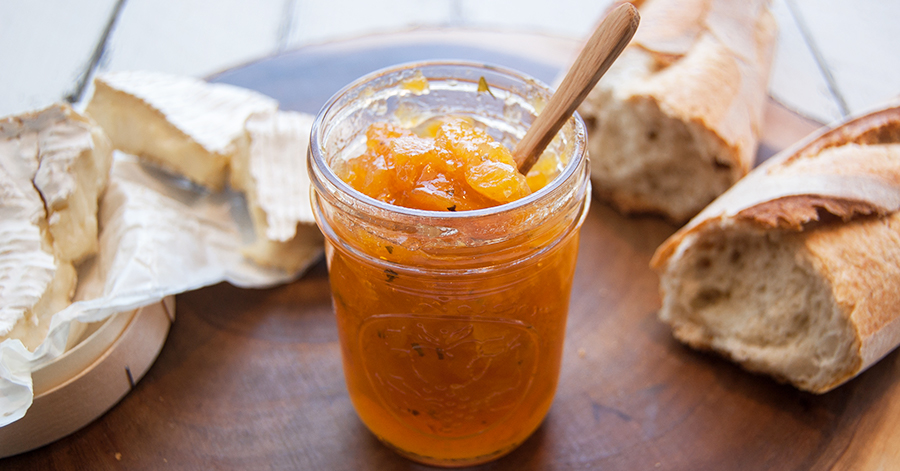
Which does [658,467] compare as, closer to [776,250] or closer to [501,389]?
[501,389]

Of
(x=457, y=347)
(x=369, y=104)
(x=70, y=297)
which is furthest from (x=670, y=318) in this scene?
(x=70, y=297)

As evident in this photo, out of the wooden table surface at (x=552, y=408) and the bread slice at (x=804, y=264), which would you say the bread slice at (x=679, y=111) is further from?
the wooden table surface at (x=552, y=408)

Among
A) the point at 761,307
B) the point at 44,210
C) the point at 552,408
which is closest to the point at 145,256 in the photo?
the point at 44,210

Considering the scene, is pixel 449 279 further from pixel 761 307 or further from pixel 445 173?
pixel 761 307

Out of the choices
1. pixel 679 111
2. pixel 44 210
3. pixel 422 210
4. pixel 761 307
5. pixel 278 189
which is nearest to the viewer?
pixel 422 210

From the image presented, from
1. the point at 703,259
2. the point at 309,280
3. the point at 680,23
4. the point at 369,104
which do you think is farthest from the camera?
the point at 680,23

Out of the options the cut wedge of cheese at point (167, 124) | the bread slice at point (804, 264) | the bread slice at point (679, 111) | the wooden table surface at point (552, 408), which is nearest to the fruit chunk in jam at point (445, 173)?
the wooden table surface at point (552, 408)
